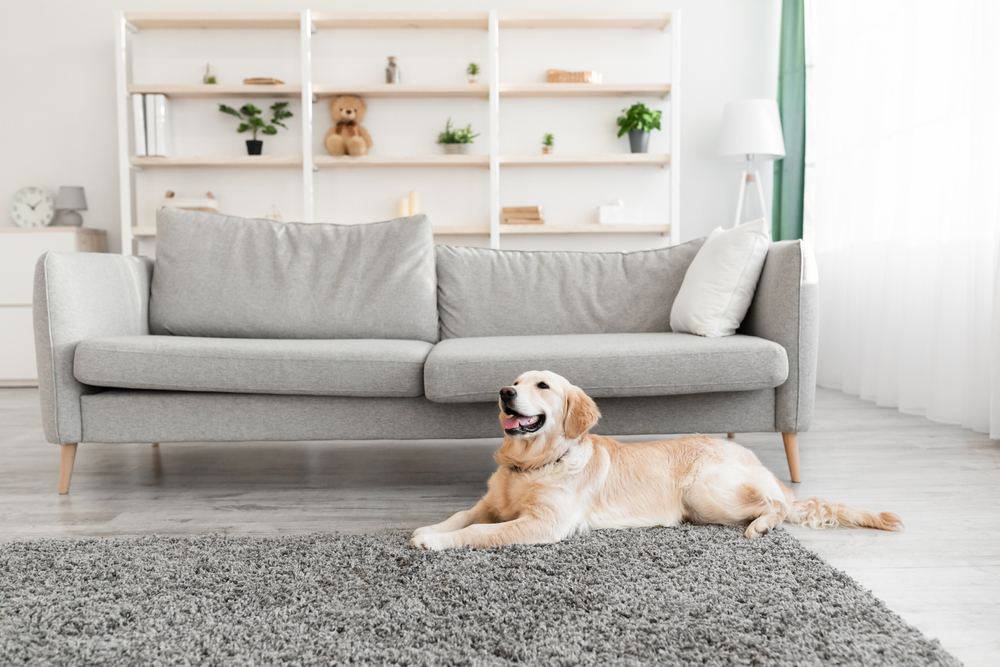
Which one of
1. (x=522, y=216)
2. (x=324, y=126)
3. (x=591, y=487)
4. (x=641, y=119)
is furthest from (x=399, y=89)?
(x=591, y=487)

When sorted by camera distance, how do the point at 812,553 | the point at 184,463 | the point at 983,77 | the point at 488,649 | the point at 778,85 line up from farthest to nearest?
the point at 778,85 → the point at 983,77 → the point at 184,463 → the point at 812,553 → the point at 488,649

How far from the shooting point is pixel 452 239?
15.4 feet

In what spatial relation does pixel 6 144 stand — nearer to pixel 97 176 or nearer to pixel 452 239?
pixel 97 176

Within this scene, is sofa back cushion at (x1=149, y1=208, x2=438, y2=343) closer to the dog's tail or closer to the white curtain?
the dog's tail

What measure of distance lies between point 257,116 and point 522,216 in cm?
185

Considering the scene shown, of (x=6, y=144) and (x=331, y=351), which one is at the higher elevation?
(x=6, y=144)

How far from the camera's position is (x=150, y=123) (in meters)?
4.40

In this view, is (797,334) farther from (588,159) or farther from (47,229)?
(47,229)

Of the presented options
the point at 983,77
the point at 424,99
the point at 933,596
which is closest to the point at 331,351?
the point at 933,596

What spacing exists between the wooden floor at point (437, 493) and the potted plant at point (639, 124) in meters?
2.27

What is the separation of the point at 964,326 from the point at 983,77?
38.7 inches

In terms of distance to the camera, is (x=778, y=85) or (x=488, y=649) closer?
(x=488, y=649)

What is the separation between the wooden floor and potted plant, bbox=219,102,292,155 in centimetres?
227

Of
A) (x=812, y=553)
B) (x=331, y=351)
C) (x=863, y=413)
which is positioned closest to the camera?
(x=812, y=553)
